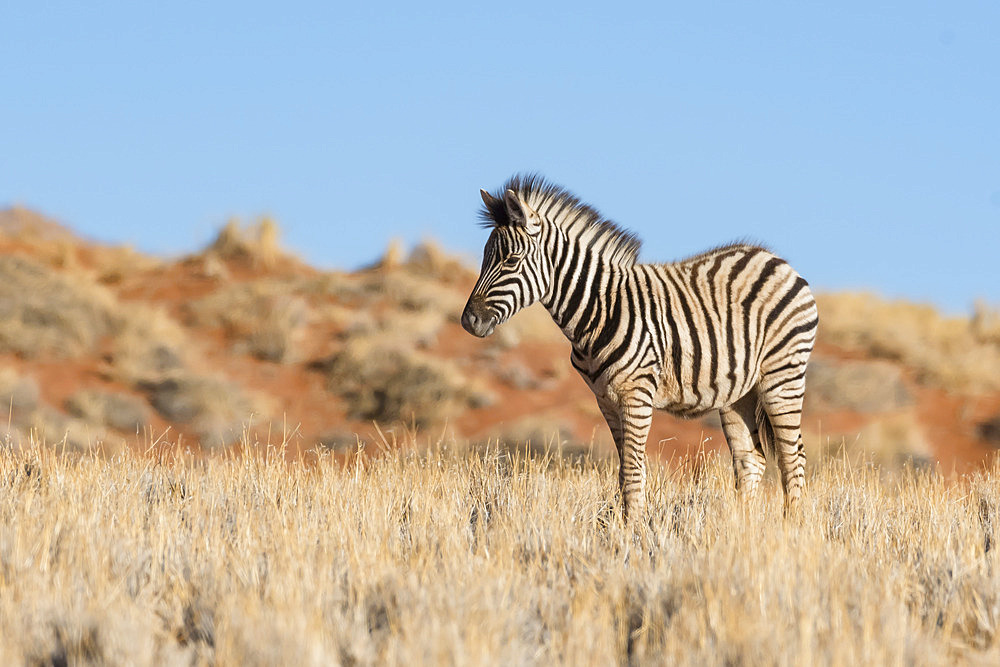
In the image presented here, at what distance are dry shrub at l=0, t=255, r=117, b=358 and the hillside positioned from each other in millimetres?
49

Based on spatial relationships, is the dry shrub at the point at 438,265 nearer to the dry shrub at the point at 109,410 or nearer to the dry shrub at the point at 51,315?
the dry shrub at the point at 51,315

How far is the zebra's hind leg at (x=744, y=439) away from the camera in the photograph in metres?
8.85

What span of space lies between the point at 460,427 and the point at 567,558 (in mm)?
15932

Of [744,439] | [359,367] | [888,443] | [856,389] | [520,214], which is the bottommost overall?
[744,439]

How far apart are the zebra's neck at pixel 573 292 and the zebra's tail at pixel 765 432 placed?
201cm

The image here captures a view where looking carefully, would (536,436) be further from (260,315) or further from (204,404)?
(260,315)

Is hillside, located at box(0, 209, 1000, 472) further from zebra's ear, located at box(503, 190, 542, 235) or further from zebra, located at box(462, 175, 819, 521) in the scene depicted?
zebra's ear, located at box(503, 190, 542, 235)

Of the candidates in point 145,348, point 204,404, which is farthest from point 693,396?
point 145,348

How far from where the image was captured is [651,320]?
791 cm

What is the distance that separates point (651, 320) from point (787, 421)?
5.53 ft

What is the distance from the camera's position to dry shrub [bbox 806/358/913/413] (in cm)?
2191

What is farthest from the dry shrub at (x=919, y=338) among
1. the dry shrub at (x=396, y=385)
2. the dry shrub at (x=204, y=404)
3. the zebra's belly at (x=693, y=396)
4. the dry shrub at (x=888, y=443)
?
the zebra's belly at (x=693, y=396)

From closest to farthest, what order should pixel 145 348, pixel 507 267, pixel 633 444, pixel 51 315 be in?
pixel 633 444 → pixel 507 267 → pixel 145 348 → pixel 51 315

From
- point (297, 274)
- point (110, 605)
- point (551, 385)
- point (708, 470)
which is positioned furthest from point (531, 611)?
point (297, 274)
